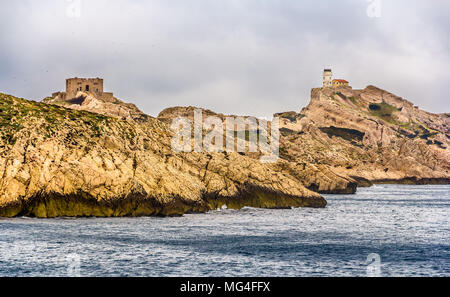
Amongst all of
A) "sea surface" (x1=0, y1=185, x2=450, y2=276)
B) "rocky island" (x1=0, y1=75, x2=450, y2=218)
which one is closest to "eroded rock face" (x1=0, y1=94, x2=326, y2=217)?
"rocky island" (x1=0, y1=75, x2=450, y2=218)

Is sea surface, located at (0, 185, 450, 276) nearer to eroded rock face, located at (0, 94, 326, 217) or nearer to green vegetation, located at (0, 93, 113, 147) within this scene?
eroded rock face, located at (0, 94, 326, 217)

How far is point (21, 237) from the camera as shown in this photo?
62.5 m

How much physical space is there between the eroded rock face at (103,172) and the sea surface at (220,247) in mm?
4259

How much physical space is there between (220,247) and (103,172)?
30.6 meters

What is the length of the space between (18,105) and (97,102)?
98.5 metres

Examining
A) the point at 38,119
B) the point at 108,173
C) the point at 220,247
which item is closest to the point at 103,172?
the point at 108,173

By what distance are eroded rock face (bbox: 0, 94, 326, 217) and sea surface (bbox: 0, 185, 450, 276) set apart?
14.0 feet

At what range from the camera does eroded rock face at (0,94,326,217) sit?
81.9 metres

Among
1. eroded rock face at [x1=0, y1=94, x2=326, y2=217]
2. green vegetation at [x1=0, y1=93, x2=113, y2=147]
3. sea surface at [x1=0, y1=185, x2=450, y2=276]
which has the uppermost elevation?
green vegetation at [x1=0, y1=93, x2=113, y2=147]

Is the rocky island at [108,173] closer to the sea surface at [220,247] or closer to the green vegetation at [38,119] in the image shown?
the green vegetation at [38,119]

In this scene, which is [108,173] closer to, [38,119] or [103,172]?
[103,172]

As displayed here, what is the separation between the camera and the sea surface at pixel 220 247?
50469mm

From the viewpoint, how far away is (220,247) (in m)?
61.5
